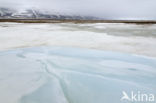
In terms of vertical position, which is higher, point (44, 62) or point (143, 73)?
point (44, 62)


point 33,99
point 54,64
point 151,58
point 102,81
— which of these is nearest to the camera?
point 33,99

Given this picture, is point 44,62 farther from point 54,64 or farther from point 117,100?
point 117,100

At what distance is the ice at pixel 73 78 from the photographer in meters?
1.37

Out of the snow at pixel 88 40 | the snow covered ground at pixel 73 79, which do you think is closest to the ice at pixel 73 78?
the snow covered ground at pixel 73 79

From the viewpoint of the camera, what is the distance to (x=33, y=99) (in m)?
1.32

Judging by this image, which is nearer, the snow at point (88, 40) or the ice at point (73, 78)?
the ice at point (73, 78)

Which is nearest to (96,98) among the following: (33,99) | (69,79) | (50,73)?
Answer: (69,79)

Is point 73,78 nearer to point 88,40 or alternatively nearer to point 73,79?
point 73,79

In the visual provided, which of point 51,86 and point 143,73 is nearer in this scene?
point 51,86

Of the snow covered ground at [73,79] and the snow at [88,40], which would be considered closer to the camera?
the snow covered ground at [73,79]

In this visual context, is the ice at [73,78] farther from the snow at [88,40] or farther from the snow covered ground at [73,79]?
the snow at [88,40]

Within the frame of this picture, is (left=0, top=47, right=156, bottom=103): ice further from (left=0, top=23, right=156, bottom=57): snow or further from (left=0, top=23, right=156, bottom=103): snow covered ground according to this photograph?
(left=0, top=23, right=156, bottom=57): snow

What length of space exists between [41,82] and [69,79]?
14.1 inches

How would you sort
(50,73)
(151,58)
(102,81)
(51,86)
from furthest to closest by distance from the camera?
(151,58) → (50,73) → (102,81) → (51,86)
